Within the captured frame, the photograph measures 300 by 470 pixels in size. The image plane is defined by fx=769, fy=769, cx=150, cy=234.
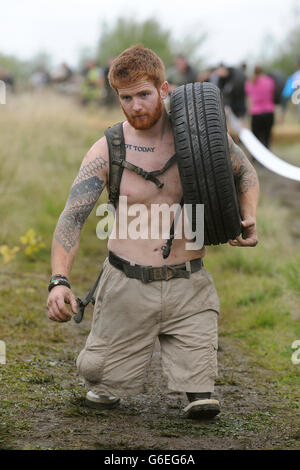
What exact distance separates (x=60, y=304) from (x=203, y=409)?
0.91 metres

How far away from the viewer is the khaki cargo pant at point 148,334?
3645mm

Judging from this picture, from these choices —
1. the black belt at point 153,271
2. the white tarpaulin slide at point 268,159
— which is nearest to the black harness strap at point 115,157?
the black belt at point 153,271

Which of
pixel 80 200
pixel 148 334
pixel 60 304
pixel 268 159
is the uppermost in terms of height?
pixel 268 159

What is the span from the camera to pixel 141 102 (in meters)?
3.53

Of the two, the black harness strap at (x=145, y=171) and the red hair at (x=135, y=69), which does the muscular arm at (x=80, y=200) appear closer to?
the black harness strap at (x=145, y=171)

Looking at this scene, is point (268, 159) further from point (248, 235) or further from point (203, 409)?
point (203, 409)

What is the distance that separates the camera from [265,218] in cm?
860

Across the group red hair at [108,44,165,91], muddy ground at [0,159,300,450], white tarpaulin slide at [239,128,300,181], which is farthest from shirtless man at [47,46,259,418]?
white tarpaulin slide at [239,128,300,181]

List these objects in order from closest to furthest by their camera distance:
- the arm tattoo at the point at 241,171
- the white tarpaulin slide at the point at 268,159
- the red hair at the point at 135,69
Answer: the red hair at the point at 135,69 → the arm tattoo at the point at 241,171 → the white tarpaulin slide at the point at 268,159

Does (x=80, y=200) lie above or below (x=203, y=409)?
above

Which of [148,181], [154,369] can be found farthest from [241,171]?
[154,369]

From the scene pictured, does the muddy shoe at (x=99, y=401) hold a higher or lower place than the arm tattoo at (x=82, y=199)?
lower
